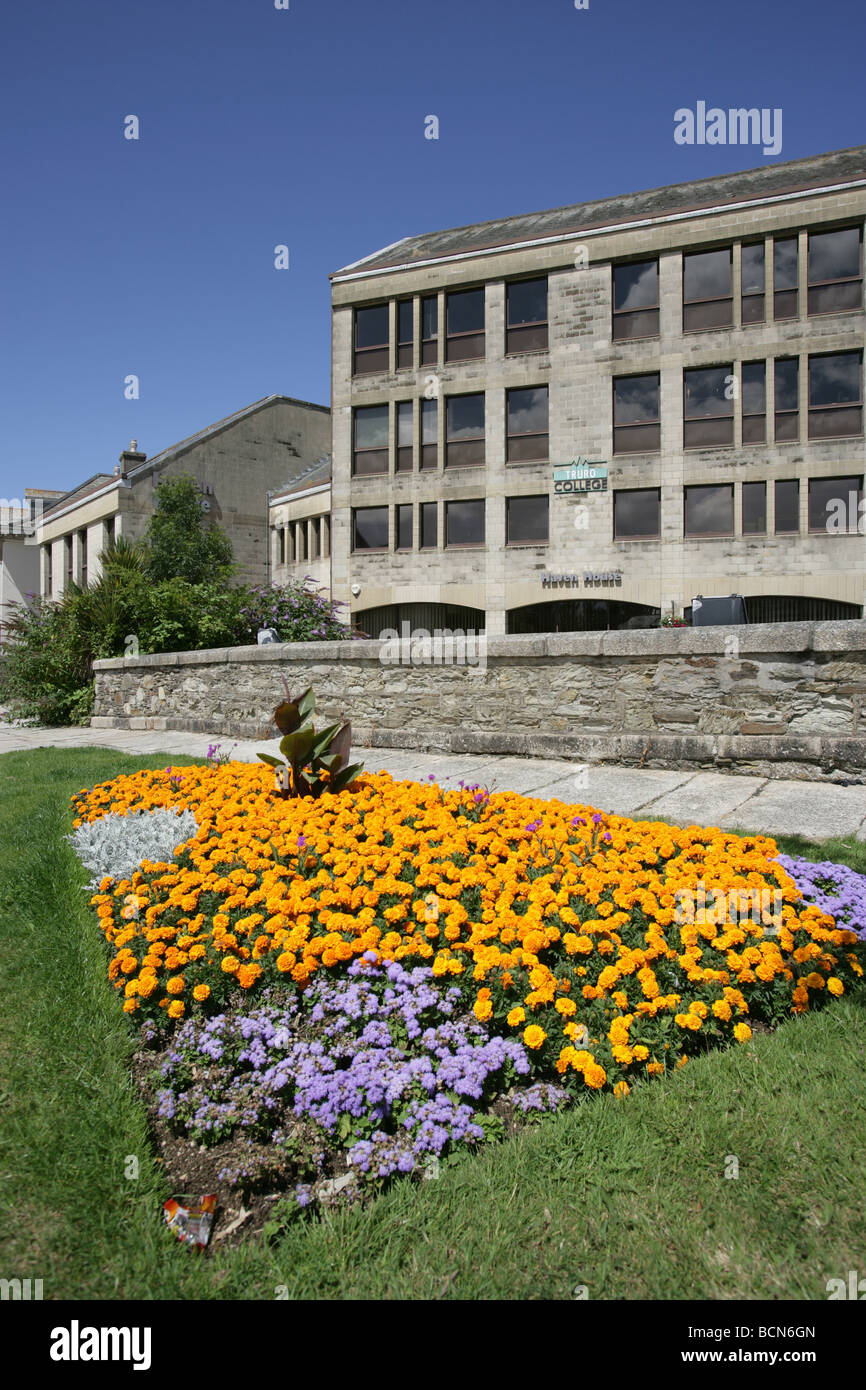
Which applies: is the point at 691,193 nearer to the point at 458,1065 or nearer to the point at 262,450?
the point at 262,450

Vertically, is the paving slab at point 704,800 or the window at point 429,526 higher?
the window at point 429,526

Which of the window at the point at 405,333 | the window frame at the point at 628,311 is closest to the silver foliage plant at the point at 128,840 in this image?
the window frame at the point at 628,311

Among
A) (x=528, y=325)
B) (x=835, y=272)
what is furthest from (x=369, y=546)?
(x=835, y=272)

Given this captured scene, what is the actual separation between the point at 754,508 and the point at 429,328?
11.4m

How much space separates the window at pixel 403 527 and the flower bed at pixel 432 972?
2119cm

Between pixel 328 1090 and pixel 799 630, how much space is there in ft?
16.9

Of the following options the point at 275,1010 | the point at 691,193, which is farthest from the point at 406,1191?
the point at 691,193

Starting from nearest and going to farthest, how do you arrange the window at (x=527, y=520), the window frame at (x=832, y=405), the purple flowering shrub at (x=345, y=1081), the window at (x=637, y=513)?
the purple flowering shrub at (x=345, y=1081) < the window frame at (x=832, y=405) < the window at (x=637, y=513) < the window at (x=527, y=520)

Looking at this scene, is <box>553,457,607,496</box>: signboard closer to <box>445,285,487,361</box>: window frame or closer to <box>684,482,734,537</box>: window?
<box>684,482,734,537</box>: window

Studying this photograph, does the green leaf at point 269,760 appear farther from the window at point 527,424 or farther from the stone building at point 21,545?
the stone building at point 21,545

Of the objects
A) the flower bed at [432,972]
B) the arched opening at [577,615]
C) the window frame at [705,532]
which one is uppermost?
the window frame at [705,532]

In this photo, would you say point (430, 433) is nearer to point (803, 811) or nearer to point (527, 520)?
point (527, 520)

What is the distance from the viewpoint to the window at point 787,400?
2038 cm

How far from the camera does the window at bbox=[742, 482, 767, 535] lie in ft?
67.8
